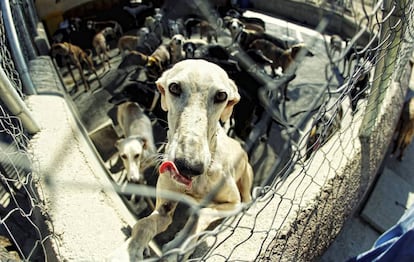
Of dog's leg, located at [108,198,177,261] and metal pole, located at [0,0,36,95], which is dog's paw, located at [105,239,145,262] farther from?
metal pole, located at [0,0,36,95]

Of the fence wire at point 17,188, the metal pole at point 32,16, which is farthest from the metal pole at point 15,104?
the metal pole at point 32,16

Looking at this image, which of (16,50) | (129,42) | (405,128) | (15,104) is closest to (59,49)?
(129,42)

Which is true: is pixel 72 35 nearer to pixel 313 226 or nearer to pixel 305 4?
pixel 305 4

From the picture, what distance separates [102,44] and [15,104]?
3.82 metres

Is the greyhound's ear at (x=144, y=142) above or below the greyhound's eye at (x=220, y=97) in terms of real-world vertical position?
below

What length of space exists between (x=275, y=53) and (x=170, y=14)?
2818mm

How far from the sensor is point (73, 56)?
643 cm

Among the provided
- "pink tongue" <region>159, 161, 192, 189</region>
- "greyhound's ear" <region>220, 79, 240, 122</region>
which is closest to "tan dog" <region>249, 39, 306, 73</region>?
"greyhound's ear" <region>220, 79, 240, 122</region>

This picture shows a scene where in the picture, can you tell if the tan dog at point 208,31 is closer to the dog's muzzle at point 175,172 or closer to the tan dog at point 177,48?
the tan dog at point 177,48

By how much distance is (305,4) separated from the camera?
823 cm

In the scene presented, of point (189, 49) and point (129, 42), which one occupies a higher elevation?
point (189, 49)

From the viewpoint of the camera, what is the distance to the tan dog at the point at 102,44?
6855 mm

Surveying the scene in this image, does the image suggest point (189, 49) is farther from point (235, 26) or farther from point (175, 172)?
point (175, 172)

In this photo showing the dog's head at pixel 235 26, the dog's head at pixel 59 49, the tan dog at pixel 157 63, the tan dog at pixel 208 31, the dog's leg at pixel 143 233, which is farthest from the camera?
the tan dog at pixel 208 31
